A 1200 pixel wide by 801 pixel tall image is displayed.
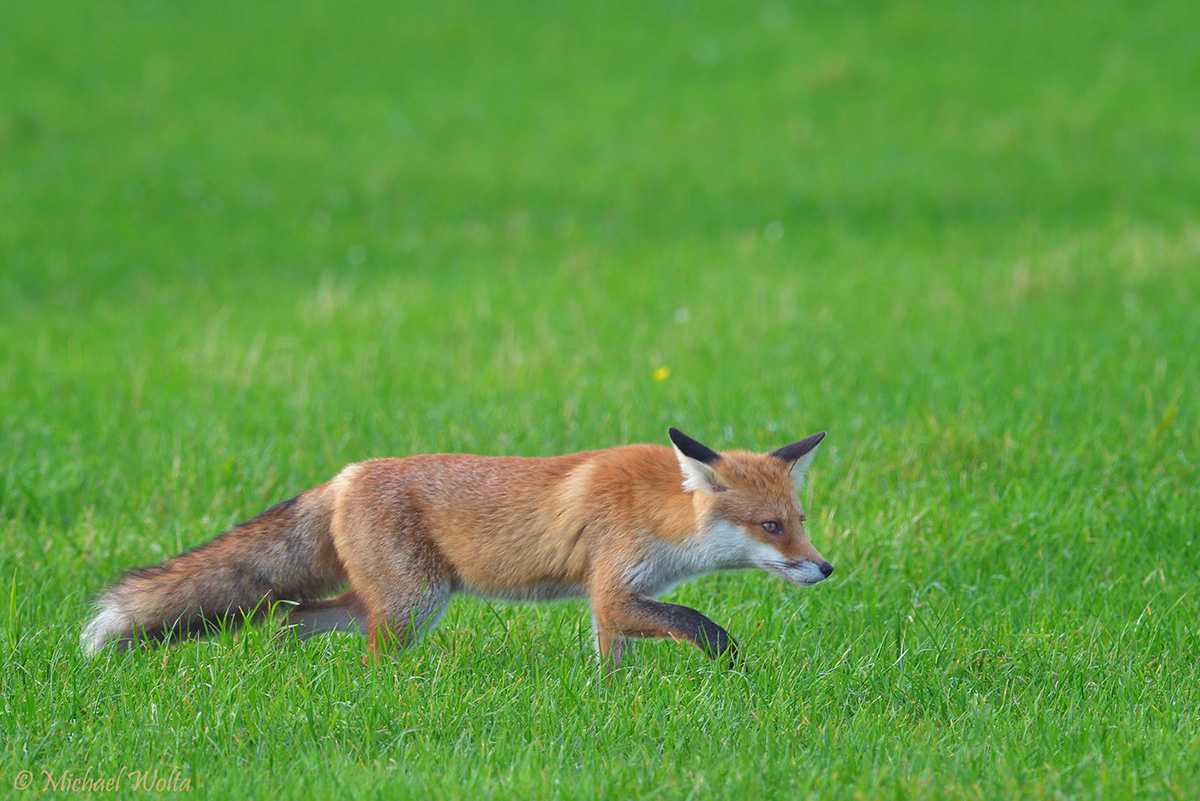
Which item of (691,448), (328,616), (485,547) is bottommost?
(328,616)

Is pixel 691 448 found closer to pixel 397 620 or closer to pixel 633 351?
pixel 397 620

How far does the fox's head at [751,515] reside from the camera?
17.4ft

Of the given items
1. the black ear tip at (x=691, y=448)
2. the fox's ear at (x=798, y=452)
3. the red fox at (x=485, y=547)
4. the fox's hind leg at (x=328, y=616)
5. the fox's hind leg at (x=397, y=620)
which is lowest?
the fox's hind leg at (x=328, y=616)

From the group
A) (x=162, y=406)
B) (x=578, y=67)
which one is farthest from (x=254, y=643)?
(x=578, y=67)

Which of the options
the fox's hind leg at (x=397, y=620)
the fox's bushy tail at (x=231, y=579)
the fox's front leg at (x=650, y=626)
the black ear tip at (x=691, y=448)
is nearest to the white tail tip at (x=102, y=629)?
the fox's bushy tail at (x=231, y=579)

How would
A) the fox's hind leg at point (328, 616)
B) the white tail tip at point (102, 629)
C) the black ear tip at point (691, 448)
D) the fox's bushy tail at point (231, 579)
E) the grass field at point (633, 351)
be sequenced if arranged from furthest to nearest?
the fox's hind leg at point (328, 616), the fox's bushy tail at point (231, 579), the white tail tip at point (102, 629), the black ear tip at point (691, 448), the grass field at point (633, 351)

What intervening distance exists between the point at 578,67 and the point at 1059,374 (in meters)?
15.7

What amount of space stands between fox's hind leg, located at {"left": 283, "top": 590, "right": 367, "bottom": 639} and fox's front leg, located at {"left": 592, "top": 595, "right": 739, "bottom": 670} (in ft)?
3.73

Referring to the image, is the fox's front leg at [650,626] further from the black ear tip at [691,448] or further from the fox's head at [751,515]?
the black ear tip at [691,448]

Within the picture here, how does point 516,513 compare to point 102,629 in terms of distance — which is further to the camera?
point 516,513

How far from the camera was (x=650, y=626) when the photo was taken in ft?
17.4

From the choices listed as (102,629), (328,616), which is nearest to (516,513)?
(328,616)

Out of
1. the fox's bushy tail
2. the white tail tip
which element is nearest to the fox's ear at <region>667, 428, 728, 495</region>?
the fox's bushy tail

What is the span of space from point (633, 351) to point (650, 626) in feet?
18.6
